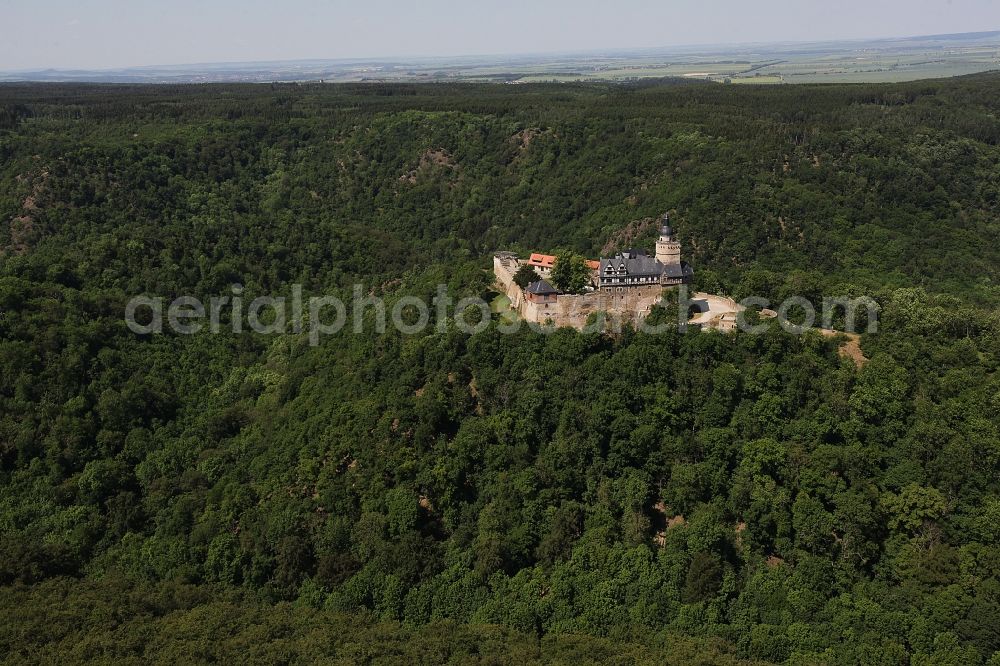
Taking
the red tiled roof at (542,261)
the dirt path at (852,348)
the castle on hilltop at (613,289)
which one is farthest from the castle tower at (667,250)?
the dirt path at (852,348)

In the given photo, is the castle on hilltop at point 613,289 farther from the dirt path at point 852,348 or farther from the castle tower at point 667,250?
the dirt path at point 852,348

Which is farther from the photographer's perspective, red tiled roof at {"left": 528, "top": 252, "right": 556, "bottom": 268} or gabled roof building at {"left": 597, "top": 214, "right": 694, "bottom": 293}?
red tiled roof at {"left": 528, "top": 252, "right": 556, "bottom": 268}

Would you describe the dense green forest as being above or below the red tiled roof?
below

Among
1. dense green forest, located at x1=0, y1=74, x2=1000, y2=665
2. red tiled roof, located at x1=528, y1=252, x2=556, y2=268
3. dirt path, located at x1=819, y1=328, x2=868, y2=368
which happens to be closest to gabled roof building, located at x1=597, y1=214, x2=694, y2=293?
dense green forest, located at x1=0, y1=74, x2=1000, y2=665

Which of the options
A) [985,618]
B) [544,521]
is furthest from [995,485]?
[544,521]

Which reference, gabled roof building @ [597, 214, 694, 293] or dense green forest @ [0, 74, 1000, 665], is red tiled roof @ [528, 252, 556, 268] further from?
gabled roof building @ [597, 214, 694, 293]

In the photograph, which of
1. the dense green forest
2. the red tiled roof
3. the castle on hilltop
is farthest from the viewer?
the red tiled roof

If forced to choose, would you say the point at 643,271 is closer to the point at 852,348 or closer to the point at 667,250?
the point at 667,250

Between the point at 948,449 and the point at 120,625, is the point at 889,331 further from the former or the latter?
the point at 120,625
